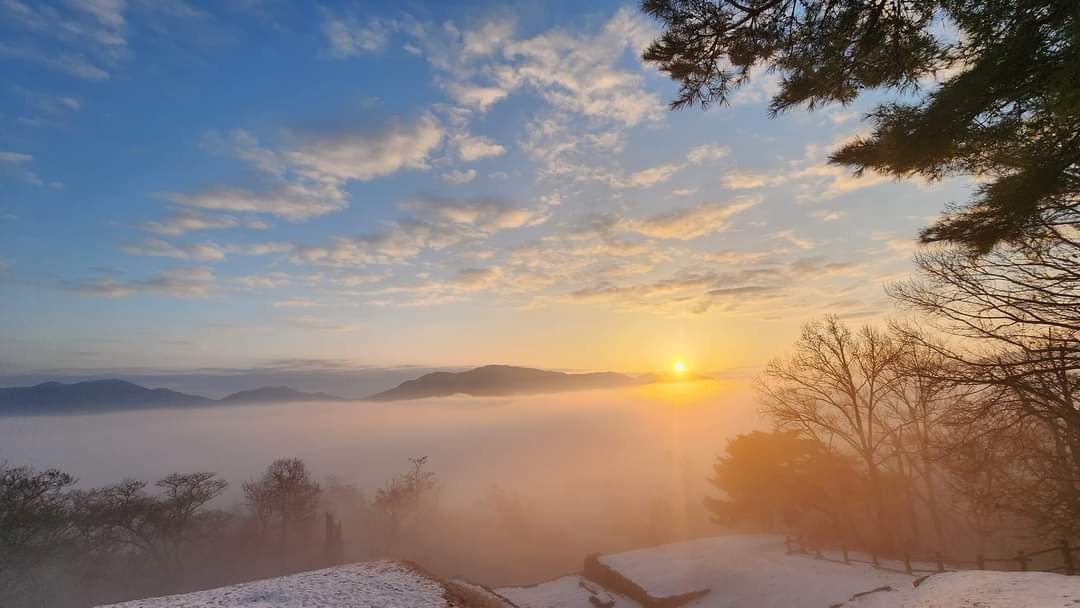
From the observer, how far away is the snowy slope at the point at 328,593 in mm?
10758

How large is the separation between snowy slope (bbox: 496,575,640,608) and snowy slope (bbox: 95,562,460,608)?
14271mm

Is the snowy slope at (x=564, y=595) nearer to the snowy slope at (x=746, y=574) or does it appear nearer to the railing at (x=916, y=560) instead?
the snowy slope at (x=746, y=574)

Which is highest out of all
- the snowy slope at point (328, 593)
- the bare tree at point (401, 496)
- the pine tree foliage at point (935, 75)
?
the pine tree foliage at point (935, 75)

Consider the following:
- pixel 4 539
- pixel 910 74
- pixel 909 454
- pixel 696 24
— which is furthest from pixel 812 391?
pixel 4 539

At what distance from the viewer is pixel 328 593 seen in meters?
11.7

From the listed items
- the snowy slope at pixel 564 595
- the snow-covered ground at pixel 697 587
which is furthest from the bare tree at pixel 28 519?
the snow-covered ground at pixel 697 587

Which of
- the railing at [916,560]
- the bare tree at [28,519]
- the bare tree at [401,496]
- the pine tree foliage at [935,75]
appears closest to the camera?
the pine tree foliage at [935,75]

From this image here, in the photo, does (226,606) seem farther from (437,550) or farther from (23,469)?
(437,550)

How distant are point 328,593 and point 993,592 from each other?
1471 centimetres

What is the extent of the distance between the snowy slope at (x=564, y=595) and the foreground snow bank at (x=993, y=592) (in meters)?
16.3

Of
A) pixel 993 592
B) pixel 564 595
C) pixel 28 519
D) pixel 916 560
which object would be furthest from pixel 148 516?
pixel 916 560

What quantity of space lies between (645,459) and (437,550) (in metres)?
89.9

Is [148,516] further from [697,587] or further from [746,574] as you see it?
[746,574]

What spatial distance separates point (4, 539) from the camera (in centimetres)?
3250
